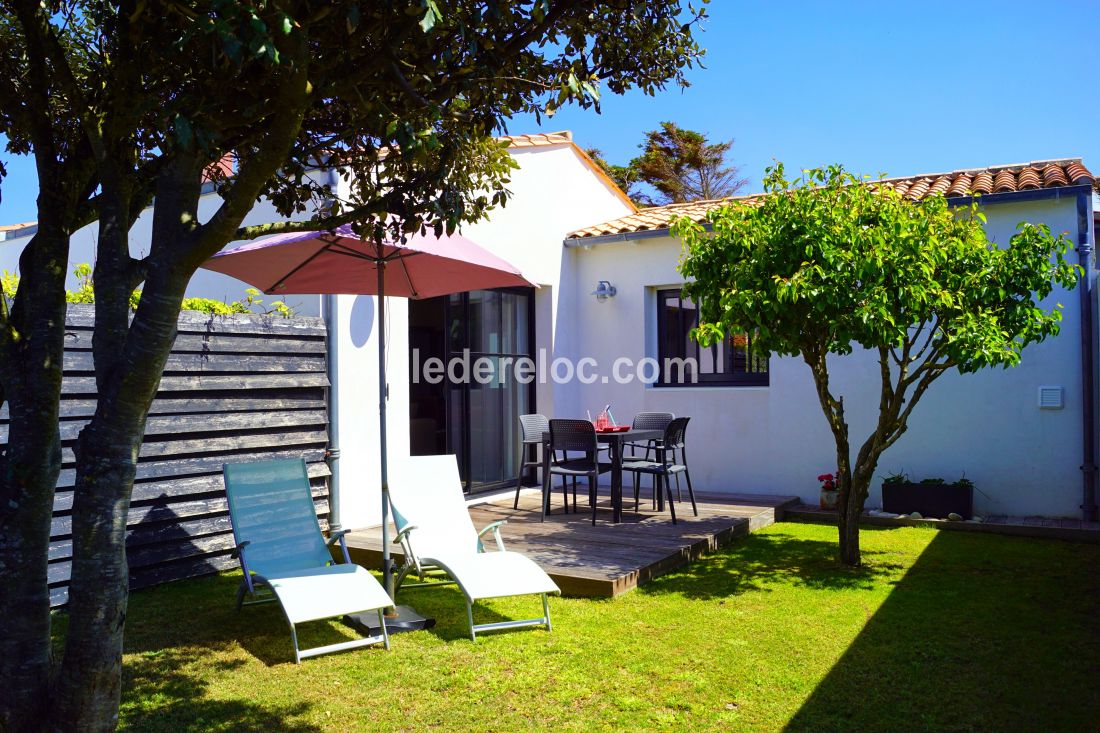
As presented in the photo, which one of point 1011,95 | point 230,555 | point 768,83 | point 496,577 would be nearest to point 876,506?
point 496,577

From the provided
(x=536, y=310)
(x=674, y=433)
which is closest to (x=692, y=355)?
(x=536, y=310)

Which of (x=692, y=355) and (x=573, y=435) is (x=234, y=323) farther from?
(x=692, y=355)

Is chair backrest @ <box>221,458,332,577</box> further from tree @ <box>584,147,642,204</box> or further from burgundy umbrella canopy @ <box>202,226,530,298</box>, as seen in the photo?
tree @ <box>584,147,642,204</box>

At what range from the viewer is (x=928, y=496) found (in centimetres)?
866

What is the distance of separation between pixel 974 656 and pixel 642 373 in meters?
6.50

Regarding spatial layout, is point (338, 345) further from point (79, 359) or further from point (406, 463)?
point (79, 359)

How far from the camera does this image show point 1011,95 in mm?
14172

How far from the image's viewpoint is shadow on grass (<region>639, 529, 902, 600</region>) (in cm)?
612

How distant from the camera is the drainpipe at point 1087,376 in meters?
8.19

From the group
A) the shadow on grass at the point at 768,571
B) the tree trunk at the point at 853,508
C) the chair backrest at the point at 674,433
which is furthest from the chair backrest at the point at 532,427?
the tree trunk at the point at 853,508

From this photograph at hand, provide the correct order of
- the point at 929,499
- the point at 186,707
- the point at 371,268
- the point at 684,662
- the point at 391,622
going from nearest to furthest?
the point at 186,707 → the point at 684,662 → the point at 391,622 → the point at 371,268 → the point at 929,499

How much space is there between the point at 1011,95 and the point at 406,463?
43.5 feet

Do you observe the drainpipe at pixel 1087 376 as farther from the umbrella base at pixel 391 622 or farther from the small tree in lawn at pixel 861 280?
the umbrella base at pixel 391 622

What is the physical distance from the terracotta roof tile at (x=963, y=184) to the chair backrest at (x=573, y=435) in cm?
216
